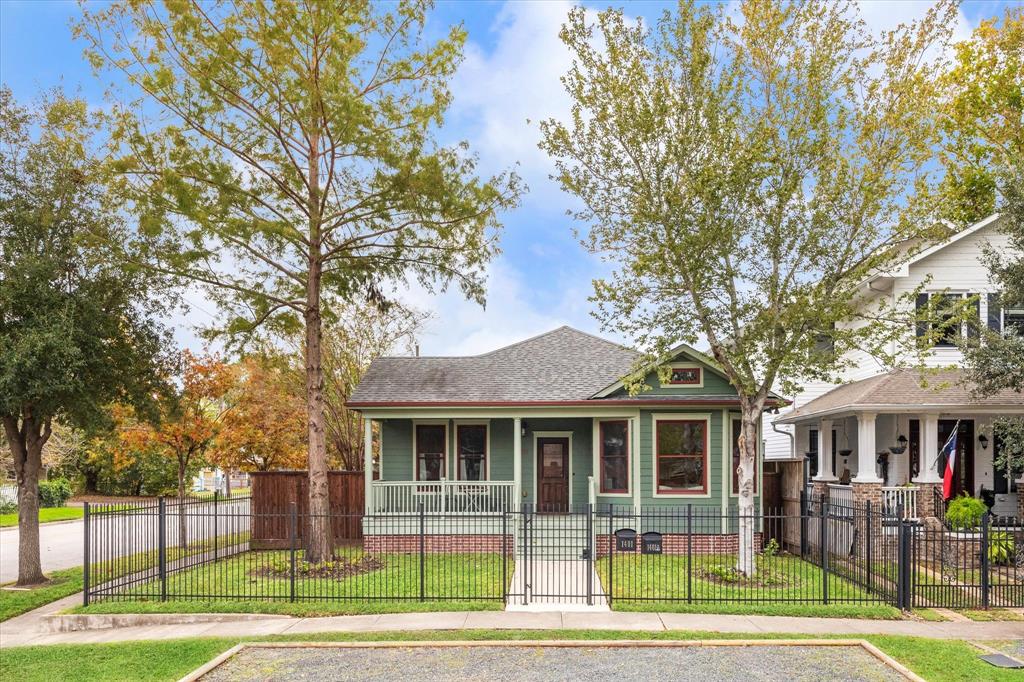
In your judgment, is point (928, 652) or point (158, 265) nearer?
point (928, 652)

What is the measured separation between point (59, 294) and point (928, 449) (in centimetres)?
1939

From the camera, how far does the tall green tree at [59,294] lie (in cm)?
1435

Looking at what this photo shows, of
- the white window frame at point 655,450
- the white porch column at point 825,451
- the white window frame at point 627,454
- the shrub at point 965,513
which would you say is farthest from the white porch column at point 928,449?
the white window frame at point 627,454

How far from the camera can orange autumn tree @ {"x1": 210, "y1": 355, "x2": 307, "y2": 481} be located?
2252 centimetres

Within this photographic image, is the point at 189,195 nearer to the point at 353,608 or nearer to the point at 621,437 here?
the point at 353,608

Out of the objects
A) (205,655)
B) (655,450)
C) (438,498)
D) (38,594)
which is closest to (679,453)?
(655,450)

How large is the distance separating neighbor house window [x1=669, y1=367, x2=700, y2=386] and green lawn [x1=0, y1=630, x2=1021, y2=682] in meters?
7.89

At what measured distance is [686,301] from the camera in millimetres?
14945

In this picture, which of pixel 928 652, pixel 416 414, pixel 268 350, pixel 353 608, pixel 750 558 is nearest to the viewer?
pixel 928 652

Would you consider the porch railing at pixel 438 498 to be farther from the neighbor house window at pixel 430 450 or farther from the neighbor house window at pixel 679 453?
the neighbor house window at pixel 679 453

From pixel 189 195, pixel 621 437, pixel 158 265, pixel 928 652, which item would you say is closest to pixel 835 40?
pixel 621 437

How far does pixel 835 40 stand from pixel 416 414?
12665mm

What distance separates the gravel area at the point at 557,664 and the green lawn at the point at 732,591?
2020mm

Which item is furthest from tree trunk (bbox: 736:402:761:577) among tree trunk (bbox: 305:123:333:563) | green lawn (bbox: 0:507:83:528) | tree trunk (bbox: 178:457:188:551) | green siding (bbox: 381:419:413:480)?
green lawn (bbox: 0:507:83:528)
